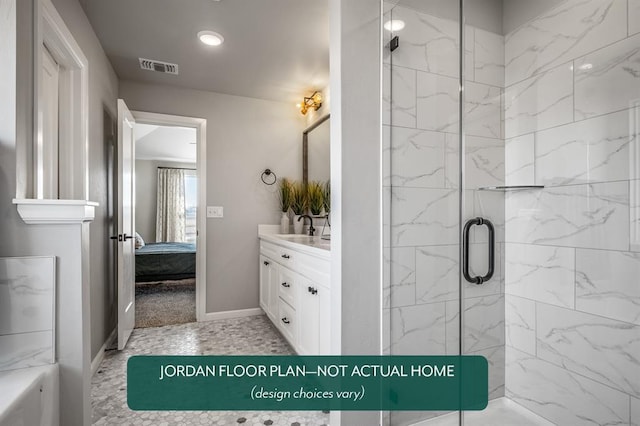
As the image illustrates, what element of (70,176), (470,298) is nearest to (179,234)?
(70,176)

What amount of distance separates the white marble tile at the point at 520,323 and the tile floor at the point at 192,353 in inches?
41.2

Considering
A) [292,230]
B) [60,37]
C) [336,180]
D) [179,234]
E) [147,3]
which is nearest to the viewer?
[336,180]

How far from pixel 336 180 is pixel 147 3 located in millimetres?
1676

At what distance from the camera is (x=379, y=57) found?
1585 millimetres

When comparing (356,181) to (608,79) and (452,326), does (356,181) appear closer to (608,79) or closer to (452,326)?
(452,326)

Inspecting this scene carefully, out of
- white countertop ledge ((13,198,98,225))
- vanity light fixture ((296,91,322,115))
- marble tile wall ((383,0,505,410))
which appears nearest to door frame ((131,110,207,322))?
vanity light fixture ((296,91,322,115))

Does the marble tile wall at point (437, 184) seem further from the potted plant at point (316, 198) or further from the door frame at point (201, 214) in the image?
the door frame at point (201, 214)

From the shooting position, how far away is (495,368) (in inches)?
58.8

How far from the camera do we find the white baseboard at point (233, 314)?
3254 millimetres

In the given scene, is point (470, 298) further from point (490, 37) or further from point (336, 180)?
point (490, 37)

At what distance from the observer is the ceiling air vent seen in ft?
8.82

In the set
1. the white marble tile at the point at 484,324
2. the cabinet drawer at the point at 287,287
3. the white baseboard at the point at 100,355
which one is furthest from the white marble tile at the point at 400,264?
the white baseboard at the point at 100,355

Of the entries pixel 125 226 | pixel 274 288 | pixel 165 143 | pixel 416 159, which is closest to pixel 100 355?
pixel 125 226

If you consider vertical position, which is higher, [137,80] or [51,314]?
[137,80]
